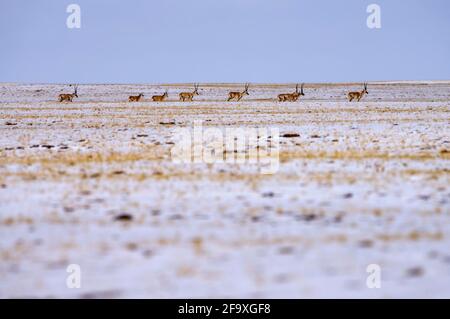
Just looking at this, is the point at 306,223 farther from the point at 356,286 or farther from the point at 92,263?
the point at 92,263

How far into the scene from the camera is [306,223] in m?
5.96

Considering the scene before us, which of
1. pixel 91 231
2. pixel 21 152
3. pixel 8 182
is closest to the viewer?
pixel 91 231

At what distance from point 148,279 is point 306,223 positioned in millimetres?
2082

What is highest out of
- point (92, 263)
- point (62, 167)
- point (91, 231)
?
point (62, 167)

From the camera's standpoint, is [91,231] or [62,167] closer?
[91,231]

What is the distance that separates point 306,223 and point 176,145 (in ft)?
25.1

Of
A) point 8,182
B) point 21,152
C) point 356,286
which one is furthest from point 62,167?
point 356,286

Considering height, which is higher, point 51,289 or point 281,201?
point 281,201

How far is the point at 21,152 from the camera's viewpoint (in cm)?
1206

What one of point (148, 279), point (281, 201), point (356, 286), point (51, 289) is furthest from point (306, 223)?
point (51, 289)
